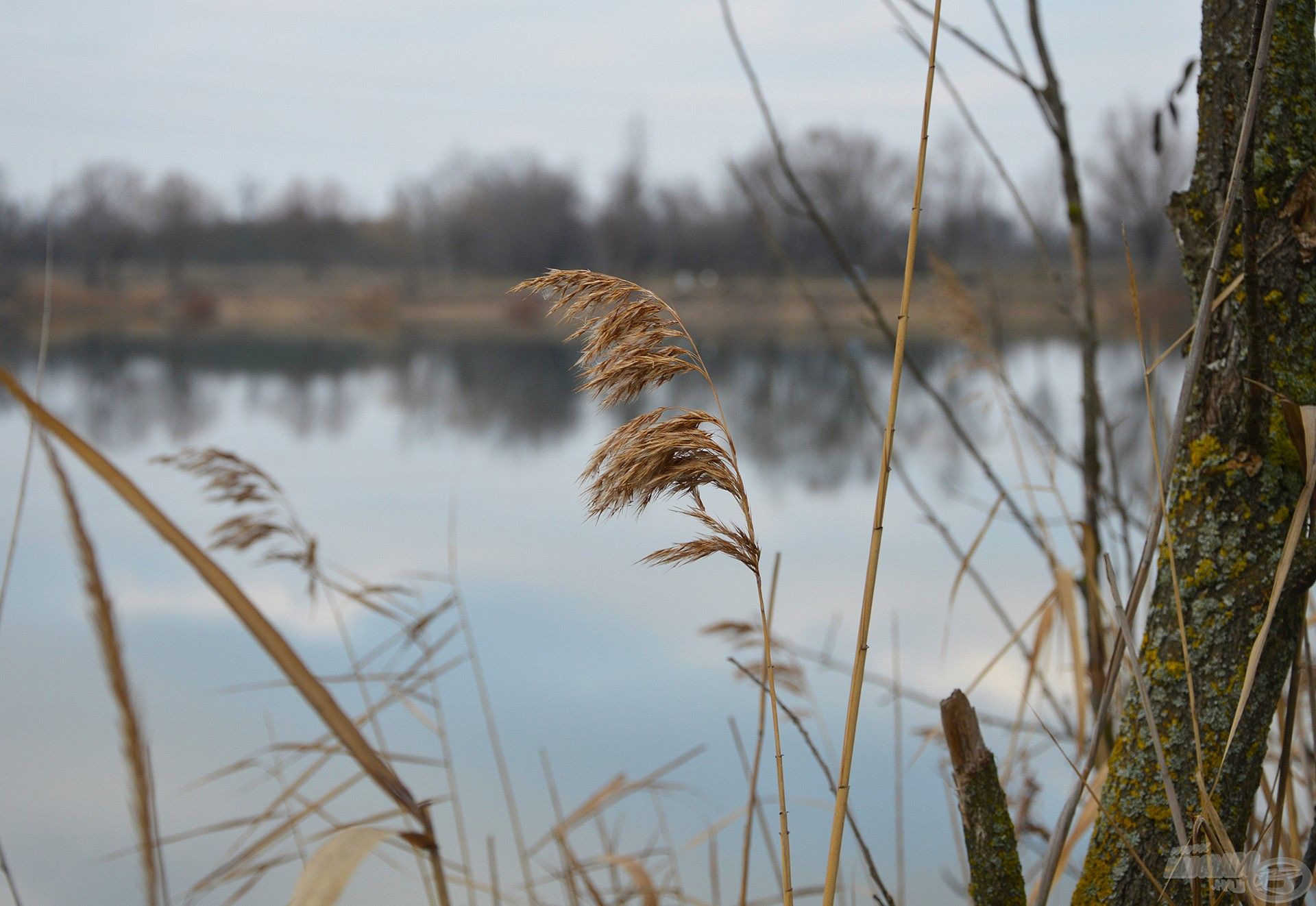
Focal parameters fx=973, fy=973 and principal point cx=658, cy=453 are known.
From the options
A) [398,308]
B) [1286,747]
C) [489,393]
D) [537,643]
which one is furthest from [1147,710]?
[398,308]

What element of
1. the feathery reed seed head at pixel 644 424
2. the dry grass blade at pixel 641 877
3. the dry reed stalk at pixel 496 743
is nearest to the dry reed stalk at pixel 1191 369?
the feathery reed seed head at pixel 644 424

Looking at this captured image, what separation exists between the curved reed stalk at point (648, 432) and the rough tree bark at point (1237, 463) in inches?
Answer: 14.8

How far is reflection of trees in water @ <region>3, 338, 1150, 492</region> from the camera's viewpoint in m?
8.70

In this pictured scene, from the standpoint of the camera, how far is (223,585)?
20.4 inches

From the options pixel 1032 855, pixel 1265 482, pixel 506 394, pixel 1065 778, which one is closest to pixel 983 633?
pixel 1065 778

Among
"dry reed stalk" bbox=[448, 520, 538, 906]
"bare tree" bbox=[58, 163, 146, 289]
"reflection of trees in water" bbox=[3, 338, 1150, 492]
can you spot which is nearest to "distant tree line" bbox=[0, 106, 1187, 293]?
"bare tree" bbox=[58, 163, 146, 289]

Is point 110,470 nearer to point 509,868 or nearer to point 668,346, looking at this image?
point 668,346

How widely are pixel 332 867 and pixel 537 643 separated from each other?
434 centimetres

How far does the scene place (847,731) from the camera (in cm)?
72

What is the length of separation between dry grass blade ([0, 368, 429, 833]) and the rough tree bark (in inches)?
26.9

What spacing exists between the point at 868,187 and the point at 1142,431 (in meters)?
28.7

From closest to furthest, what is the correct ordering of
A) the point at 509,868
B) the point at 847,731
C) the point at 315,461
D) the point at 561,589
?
the point at 847,731
the point at 509,868
the point at 561,589
the point at 315,461

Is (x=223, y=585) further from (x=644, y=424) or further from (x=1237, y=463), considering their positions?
(x=1237, y=463)

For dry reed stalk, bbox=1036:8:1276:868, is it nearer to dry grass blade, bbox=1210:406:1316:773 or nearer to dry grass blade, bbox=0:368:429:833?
dry grass blade, bbox=1210:406:1316:773
